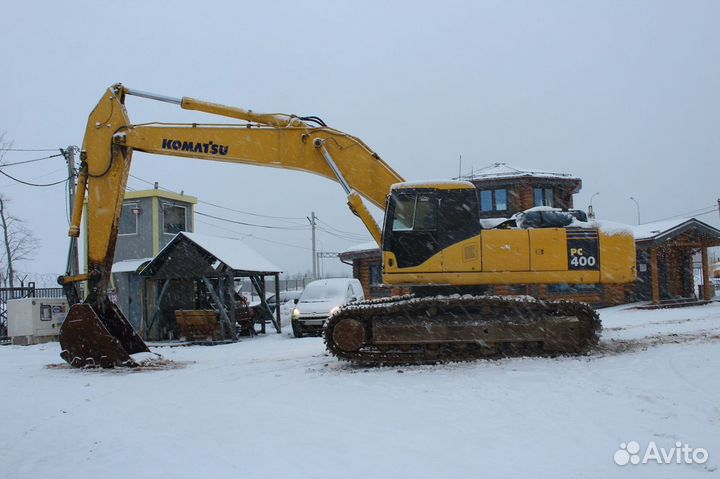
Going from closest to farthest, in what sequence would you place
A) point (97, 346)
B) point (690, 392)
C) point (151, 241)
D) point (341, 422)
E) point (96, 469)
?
point (96, 469)
point (341, 422)
point (690, 392)
point (97, 346)
point (151, 241)

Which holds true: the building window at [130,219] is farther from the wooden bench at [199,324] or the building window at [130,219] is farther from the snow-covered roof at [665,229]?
the snow-covered roof at [665,229]

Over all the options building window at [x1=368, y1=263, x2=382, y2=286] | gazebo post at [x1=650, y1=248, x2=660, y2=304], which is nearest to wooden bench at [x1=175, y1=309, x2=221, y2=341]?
building window at [x1=368, y1=263, x2=382, y2=286]

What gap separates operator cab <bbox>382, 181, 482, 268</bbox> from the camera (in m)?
10.0

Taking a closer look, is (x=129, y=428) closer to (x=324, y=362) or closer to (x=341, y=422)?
(x=341, y=422)

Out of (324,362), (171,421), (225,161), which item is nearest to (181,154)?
(225,161)

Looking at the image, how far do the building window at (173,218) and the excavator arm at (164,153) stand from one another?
10798 mm

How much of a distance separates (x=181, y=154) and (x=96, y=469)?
23.3 feet

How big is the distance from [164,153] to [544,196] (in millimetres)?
19611

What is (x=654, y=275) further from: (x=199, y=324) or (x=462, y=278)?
(x=199, y=324)

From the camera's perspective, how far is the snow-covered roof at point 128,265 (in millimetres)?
19781

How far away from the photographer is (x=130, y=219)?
21.7 meters

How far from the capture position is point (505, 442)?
226 inches

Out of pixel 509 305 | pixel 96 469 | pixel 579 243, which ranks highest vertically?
pixel 579 243

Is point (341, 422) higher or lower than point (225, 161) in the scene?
lower
